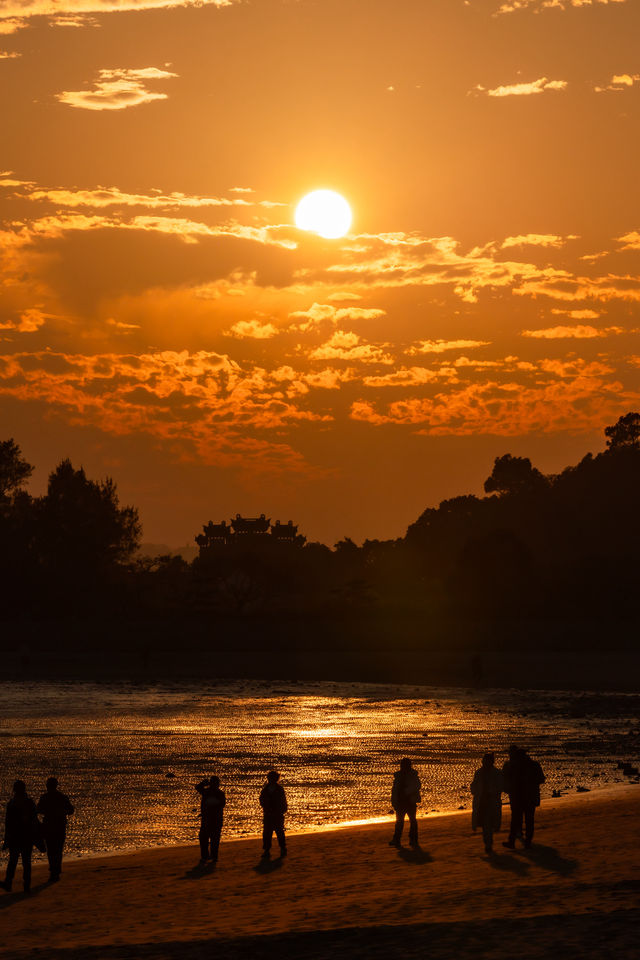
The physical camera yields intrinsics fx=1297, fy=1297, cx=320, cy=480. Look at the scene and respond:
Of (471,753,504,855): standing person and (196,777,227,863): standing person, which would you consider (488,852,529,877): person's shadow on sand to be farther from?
(196,777,227,863): standing person

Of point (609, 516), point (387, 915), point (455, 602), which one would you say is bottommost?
point (387, 915)

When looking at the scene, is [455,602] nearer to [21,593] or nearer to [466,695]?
[21,593]

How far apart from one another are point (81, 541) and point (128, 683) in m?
64.9

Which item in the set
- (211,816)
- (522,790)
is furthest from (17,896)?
(522,790)

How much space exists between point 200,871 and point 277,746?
21043mm

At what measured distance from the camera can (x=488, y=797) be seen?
22875mm

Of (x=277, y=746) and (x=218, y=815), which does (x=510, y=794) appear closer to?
(x=218, y=815)

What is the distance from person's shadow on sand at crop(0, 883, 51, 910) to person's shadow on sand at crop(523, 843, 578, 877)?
817 centimetres

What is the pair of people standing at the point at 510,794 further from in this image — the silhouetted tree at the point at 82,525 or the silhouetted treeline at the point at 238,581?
the silhouetted tree at the point at 82,525

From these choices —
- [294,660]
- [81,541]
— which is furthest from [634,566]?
[81,541]

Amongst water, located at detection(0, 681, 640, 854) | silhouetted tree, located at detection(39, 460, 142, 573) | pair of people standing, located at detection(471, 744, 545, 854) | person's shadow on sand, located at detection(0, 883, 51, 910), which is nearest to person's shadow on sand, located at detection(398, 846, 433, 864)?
pair of people standing, located at detection(471, 744, 545, 854)

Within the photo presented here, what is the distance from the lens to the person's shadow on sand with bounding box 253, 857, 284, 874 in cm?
2214

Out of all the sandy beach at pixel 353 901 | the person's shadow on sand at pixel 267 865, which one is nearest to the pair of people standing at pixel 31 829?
the sandy beach at pixel 353 901

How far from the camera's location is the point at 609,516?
199000 millimetres
